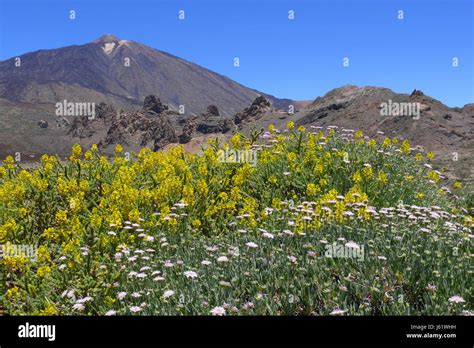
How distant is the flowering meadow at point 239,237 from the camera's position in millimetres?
5852

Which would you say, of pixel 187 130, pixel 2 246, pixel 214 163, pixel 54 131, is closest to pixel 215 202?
pixel 214 163

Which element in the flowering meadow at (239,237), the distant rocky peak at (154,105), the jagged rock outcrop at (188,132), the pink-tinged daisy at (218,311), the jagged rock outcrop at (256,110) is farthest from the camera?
the distant rocky peak at (154,105)

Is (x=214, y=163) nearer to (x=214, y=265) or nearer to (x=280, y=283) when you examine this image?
(x=214, y=265)

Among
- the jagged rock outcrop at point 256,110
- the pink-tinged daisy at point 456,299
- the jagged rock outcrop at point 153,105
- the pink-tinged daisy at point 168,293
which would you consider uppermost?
the jagged rock outcrop at point 153,105

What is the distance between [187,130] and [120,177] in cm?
4068

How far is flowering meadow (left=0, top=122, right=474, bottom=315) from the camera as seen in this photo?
230 inches

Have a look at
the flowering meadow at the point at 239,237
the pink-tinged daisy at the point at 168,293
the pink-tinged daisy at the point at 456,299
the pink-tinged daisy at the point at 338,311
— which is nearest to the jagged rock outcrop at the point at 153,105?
the flowering meadow at the point at 239,237

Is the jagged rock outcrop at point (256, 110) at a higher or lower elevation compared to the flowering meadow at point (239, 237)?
higher

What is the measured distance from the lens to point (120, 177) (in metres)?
10.8

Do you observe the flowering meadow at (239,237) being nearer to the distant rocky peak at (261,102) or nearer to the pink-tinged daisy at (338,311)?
the pink-tinged daisy at (338,311)

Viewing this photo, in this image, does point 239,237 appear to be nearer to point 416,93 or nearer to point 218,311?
point 218,311

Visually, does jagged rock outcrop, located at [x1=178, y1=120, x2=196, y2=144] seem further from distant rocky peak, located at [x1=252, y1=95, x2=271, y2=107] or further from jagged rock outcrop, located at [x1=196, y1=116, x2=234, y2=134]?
distant rocky peak, located at [x1=252, y1=95, x2=271, y2=107]

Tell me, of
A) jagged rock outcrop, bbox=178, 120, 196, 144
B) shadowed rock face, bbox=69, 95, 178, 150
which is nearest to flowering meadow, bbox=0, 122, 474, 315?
jagged rock outcrop, bbox=178, 120, 196, 144

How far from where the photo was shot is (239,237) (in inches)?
335
